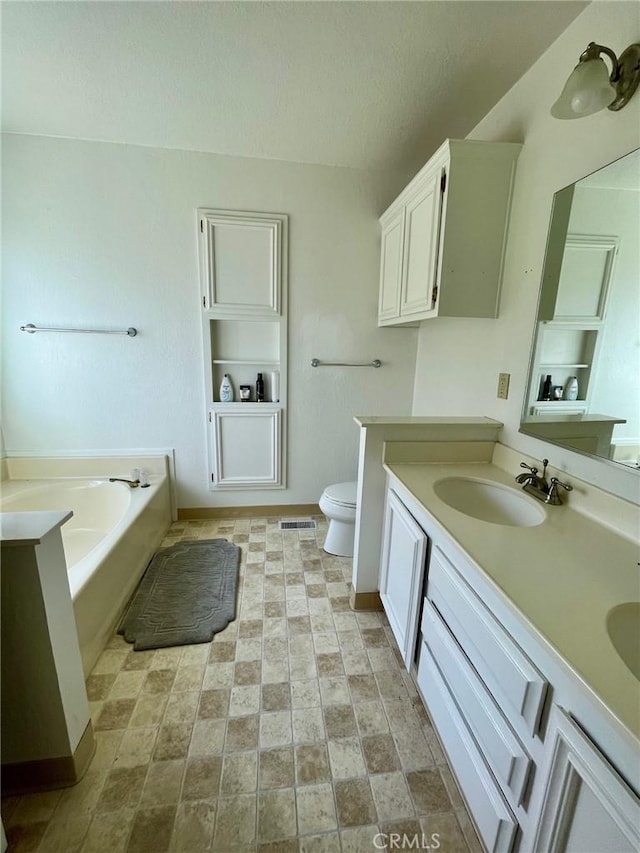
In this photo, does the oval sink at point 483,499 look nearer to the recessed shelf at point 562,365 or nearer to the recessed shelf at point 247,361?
the recessed shelf at point 562,365

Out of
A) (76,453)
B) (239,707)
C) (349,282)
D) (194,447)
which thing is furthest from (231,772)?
(349,282)

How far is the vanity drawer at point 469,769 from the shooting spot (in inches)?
31.3

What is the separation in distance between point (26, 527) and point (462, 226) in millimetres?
1871

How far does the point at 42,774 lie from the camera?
41.1 inches

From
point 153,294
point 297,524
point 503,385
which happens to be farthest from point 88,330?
point 503,385

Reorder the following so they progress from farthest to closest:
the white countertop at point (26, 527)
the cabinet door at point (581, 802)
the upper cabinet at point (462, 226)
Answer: the upper cabinet at point (462, 226) → the white countertop at point (26, 527) → the cabinet door at point (581, 802)

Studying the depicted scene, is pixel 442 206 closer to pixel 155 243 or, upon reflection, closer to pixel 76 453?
pixel 155 243

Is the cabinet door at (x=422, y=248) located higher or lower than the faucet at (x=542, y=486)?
higher

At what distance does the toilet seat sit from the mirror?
106cm

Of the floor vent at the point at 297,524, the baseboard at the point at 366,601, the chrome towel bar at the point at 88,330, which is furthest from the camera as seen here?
the floor vent at the point at 297,524

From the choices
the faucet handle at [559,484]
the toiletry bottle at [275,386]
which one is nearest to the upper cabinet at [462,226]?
the faucet handle at [559,484]

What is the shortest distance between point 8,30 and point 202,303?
50.4 inches

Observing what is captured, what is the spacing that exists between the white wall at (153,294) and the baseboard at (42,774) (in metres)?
1.67

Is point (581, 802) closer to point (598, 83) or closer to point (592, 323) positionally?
point (592, 323)
